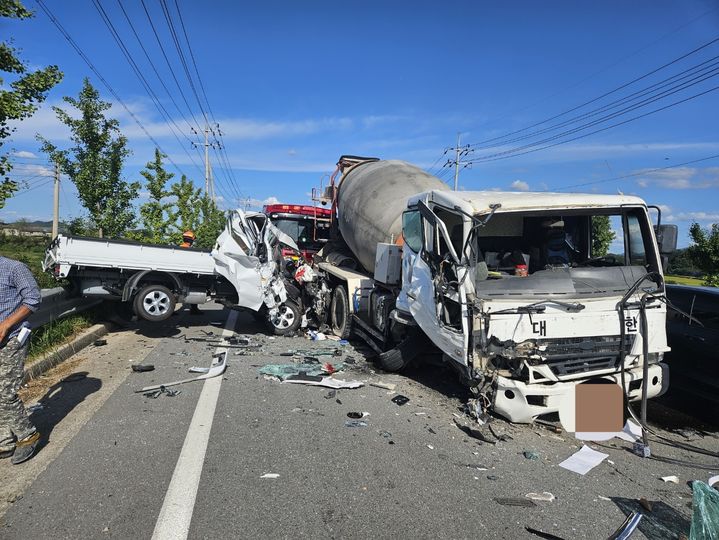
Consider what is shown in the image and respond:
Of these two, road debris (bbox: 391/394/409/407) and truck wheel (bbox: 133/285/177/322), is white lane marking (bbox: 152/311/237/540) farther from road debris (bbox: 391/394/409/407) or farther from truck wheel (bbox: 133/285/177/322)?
truck wheel (bbox: 133/285/177/322)

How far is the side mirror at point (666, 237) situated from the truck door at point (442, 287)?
7.67 ft

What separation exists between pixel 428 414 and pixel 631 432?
80.0 inches

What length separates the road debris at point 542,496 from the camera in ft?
11.5

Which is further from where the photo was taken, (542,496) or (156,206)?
(156,206)

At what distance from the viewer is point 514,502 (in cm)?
344

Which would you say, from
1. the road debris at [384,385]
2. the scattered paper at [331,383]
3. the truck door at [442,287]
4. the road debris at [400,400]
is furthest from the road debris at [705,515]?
the scattered paper at [331,383]

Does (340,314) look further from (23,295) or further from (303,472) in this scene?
(23,295)

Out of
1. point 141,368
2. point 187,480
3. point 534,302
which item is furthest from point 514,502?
point 141,368

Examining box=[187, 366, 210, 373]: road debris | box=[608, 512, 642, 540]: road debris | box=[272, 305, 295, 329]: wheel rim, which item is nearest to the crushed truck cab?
box=[608, 512, 642, 540]: road debris

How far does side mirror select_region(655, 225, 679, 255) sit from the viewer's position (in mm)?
5352

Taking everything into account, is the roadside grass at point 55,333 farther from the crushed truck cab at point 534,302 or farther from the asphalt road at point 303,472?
the crushed truck cab at point 534,302

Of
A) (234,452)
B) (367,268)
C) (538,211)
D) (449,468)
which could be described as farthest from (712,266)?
(234,452)

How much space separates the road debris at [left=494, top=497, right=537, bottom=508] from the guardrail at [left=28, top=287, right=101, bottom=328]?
18.7 ft

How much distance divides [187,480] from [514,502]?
2.40 metres
